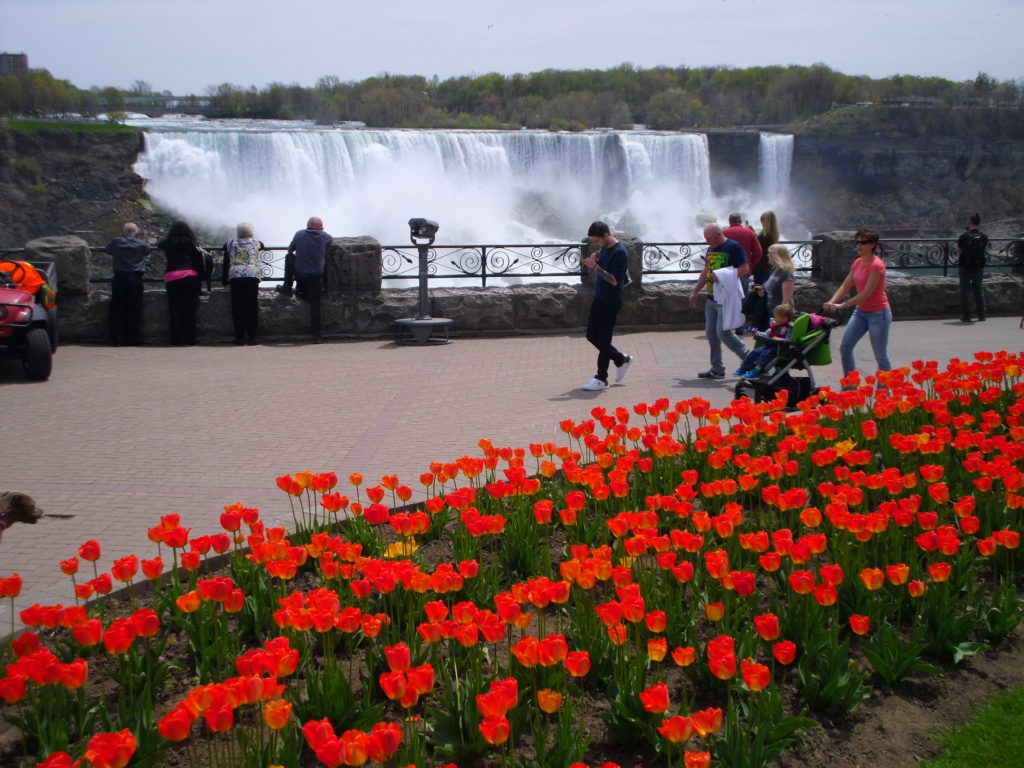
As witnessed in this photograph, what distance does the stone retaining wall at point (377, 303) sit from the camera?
13.2m

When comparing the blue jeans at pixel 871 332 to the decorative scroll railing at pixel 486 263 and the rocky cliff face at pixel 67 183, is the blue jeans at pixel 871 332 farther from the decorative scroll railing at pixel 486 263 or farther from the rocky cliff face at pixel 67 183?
the rocky cliff face at pixel 67 183

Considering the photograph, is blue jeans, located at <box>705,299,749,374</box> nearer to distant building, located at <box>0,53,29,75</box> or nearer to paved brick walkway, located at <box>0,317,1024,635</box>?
paved brick walkway, located at <box>0,317,1024,635</box>

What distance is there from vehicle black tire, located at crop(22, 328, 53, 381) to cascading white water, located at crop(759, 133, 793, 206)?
4969 cm

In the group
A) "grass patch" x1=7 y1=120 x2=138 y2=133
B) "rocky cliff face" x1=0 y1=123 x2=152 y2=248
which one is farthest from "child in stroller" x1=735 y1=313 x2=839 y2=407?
"grass patch" x1=7 y1=120 x2=138 y2=133

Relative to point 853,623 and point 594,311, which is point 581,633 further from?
point 594,311

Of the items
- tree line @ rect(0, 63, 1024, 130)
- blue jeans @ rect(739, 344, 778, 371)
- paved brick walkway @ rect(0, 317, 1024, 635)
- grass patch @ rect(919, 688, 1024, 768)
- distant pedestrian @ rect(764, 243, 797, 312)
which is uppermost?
tree line @ rect(0, 63, 1024, 130)

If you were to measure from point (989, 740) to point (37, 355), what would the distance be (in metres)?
9.82

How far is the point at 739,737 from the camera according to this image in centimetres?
289

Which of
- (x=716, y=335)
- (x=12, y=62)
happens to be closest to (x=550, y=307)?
(x=716, y=335)

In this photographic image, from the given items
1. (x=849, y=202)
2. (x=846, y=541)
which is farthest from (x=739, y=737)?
(x=849, y=202)

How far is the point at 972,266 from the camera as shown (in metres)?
15.0

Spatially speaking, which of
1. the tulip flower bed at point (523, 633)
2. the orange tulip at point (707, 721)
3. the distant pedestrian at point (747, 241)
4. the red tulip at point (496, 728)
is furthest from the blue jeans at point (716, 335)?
the red tulip at point (496, 728)

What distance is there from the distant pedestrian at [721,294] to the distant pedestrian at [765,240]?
4.40ft

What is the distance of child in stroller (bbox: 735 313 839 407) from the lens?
8.64 meters
